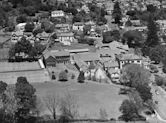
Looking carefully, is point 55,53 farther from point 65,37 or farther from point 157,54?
point 157,54

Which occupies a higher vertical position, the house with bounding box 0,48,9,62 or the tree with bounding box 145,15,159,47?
the tree with bounding box 145,15,159,47

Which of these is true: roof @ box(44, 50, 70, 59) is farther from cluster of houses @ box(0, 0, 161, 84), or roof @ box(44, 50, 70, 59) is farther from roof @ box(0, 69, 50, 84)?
roof @ box(0, 69, 50, 84)

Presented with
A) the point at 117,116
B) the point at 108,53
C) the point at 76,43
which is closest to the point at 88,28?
the point at 76,43

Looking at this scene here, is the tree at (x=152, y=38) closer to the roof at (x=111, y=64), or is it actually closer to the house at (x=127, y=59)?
the house at (x=127, y=59)

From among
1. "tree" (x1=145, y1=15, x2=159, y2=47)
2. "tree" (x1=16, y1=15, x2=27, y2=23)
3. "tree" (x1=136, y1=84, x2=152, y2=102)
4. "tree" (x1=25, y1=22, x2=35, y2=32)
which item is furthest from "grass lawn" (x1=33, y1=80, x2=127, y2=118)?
"tree" (x1=16, y1=15, x2=27, y2=23)

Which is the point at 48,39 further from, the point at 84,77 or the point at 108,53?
the point at 84,77

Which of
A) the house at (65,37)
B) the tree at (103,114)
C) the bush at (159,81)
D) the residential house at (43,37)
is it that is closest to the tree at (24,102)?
the tree at (103,114)

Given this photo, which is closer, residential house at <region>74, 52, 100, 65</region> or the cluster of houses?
the cluster of houses
